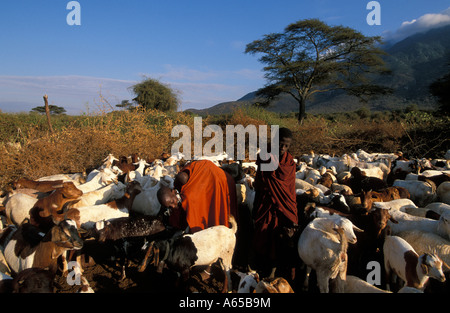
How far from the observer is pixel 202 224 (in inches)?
164

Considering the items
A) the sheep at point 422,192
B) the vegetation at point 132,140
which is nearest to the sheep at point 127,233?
the vegetation at point 132,140

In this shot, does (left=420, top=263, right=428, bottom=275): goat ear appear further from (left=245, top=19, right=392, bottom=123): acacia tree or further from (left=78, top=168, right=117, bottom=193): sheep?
(left=245, top=19, right=392, bottom=123): acacia tree

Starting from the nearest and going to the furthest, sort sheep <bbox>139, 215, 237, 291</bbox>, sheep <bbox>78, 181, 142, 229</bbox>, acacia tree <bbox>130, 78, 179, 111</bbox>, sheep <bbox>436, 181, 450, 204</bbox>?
sheep <bbox>139, 215, 237, 291</bbox> < sheep <bbox>78, 181, 142, 229</bbox> < sheep <bbox>436, 181, 450, 204</bbox> < acacia tree <bbox>130, 78, 179, 111</bbox>

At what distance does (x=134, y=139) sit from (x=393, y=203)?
304 inches

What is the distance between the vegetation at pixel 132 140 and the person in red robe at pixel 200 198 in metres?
4.25

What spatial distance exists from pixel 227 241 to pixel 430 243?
101 inches

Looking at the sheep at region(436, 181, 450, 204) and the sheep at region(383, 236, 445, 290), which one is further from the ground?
the sheep at region(436, 181, 450, 204)

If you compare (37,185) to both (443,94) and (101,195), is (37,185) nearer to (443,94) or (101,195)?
(101,195)

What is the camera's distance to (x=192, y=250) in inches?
131

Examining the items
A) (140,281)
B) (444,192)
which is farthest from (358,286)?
(444,192)

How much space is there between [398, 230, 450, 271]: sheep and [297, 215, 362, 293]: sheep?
40.5 inches

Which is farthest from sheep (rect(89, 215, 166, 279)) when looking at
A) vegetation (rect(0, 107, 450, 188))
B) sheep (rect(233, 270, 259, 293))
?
vegetation (rect(0, 107, 450, 188))

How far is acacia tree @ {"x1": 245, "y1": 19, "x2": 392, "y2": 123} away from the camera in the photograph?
20.2 metres
